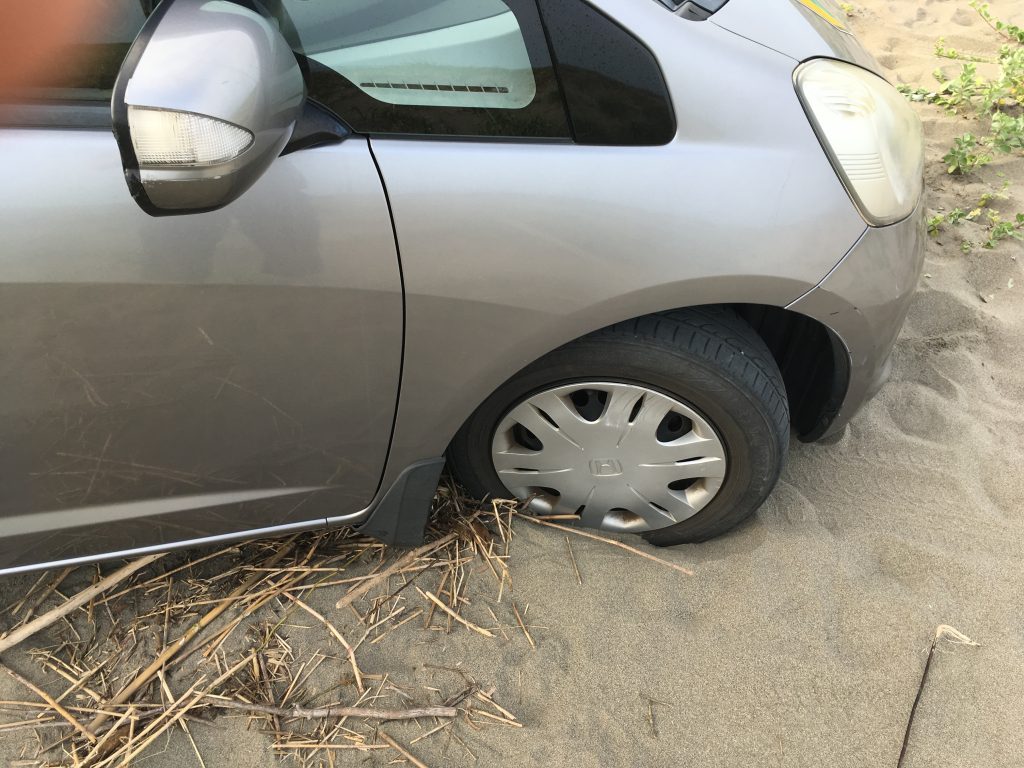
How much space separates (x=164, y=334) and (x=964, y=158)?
3011mm

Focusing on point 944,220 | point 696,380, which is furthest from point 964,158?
point 696,380

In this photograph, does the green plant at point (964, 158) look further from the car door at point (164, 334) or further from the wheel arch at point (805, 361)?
the car door at point (164, 334)

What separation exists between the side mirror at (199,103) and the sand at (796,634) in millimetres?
1077

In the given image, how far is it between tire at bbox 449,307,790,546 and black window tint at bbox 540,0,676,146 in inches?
14.7

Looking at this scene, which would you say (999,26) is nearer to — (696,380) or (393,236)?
(696,380)

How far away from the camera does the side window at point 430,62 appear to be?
4.21 ft

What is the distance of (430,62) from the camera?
131 cm

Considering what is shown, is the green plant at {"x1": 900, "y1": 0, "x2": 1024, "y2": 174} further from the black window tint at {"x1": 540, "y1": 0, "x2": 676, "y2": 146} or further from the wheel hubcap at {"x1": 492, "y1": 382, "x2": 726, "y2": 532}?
the black window tint at {"x1": 540, "y1": 0, "x2": 676, "y2": 146}

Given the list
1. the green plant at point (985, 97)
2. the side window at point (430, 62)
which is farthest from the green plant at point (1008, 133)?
the side window at point (430, 62)

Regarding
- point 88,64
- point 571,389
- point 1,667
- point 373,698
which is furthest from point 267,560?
point 88,64

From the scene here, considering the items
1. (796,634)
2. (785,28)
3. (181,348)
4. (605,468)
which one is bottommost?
(796,634)

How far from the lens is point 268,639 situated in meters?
1.77

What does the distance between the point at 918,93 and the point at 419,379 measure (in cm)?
315

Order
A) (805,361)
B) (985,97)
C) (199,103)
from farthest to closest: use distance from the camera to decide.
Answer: (985,97), (805,361), (199,103)
